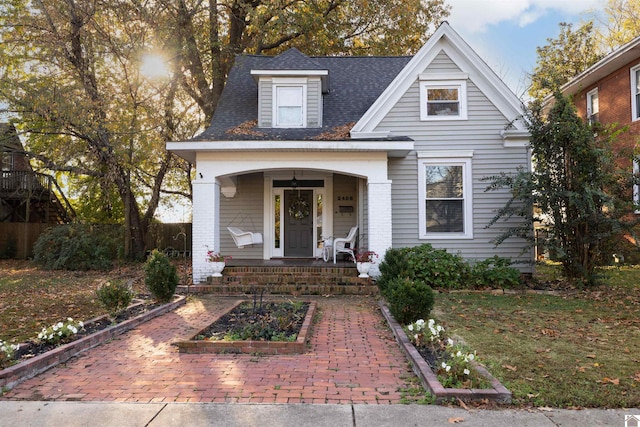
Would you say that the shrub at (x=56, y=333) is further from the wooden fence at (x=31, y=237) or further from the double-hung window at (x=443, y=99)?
the wooden fence at (x=31, y=237)

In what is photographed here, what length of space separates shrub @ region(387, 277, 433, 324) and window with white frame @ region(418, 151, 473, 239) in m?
5.29

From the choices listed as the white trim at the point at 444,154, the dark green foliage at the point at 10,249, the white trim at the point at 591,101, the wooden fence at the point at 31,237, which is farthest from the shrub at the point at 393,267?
the dark green foliage at the point at 10,249

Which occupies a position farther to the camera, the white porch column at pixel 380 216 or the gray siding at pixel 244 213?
the gray siding at pixel 244 213

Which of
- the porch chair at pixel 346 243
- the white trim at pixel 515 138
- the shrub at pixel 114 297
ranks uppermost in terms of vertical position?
the white trim at pixel 515 138

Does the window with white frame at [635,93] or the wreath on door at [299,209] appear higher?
the window with white frame at [635,93]

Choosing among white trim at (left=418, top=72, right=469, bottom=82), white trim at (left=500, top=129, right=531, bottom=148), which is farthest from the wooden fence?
white trim at (left=500, top=129, right=531, bottom=148)

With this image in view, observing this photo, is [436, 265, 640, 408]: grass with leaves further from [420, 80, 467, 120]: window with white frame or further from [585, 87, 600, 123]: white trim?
[585, 87, 600, 123]: white trim

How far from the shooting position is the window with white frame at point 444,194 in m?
11.7

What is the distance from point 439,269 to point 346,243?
2.93m

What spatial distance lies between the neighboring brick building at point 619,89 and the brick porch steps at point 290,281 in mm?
9689

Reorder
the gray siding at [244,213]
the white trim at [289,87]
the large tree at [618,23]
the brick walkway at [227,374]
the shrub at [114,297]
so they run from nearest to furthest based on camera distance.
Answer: the brick walkway at [227,374]
the shrub at [114,297]
the white trim at [289,87]
the gray siding at [244,213]
the large tree at [618,23]

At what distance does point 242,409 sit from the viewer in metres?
3.76

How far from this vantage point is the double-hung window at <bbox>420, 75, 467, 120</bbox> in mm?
11828

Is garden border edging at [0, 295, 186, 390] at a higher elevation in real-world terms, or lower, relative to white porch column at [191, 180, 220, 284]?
lower
